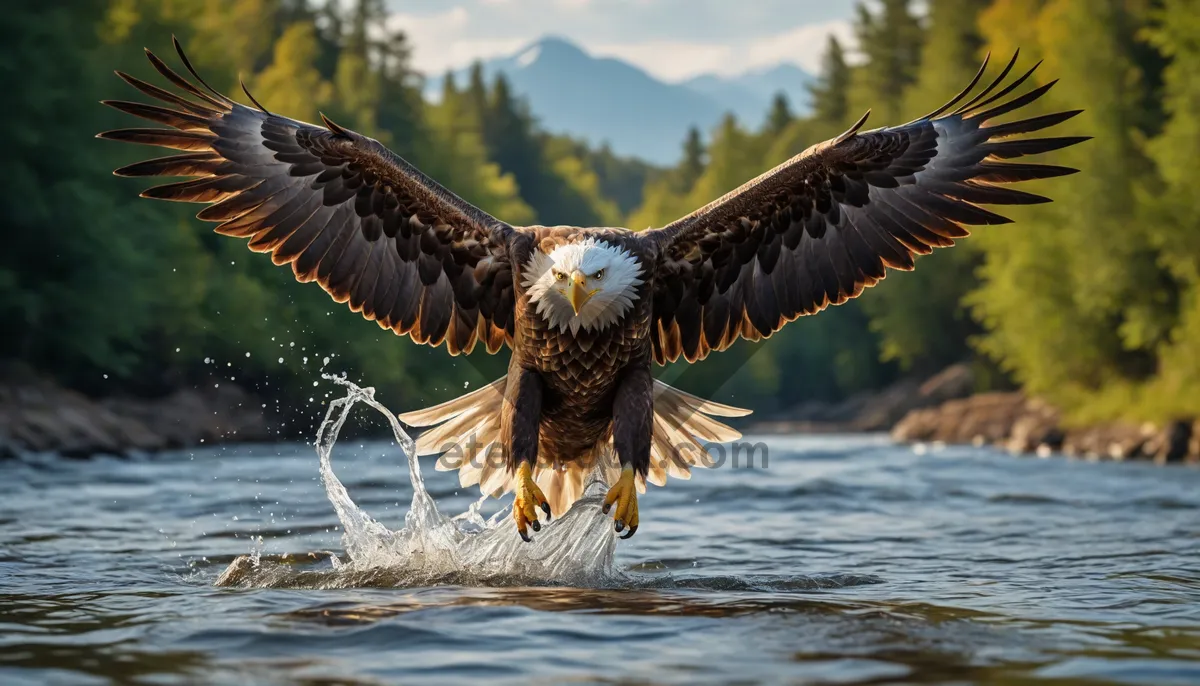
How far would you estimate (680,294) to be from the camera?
26.3 ft

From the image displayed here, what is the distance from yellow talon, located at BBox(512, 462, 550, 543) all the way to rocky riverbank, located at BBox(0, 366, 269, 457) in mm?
11785

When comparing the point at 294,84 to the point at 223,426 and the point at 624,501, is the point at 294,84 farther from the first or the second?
the point at 624,501

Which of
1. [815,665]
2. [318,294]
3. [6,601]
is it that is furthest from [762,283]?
[318,294]

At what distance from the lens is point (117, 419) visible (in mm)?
21031

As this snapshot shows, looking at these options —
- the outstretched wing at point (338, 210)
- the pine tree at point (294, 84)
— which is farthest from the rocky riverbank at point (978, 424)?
the outstretched wing at point (338, 210)

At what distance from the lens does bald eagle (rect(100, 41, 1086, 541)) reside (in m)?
7.04

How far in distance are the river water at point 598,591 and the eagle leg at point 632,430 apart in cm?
30

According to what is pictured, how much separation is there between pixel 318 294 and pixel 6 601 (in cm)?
2210

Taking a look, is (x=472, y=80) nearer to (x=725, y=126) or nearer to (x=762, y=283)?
(x=725, y=126)

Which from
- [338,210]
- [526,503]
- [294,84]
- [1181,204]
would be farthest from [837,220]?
[294,84]

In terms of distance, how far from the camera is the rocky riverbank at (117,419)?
1825cm

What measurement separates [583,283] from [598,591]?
4.78 ft

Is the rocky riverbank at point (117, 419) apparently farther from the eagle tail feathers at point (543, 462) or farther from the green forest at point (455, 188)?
the eagle tail feathers at point (543, 462)

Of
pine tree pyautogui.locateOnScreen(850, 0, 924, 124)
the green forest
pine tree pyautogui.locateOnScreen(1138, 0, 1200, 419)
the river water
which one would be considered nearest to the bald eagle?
the river water
